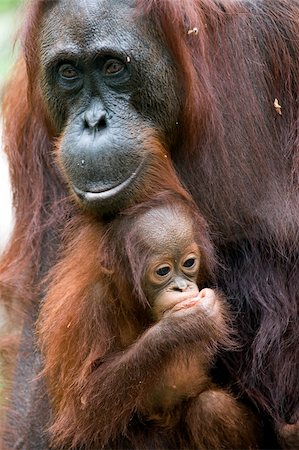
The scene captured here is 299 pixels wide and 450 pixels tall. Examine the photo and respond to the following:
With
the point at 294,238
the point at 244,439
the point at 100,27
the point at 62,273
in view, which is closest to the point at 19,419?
the point at 62,273

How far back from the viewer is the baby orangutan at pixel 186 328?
3201mm

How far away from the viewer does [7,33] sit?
14.9ft

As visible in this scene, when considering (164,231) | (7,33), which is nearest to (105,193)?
(164,231)

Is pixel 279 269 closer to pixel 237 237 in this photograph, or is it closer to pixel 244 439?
pixel 237 237

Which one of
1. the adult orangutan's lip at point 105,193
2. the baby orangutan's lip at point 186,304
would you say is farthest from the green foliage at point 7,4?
the baby orangutan's lip at point 186,304

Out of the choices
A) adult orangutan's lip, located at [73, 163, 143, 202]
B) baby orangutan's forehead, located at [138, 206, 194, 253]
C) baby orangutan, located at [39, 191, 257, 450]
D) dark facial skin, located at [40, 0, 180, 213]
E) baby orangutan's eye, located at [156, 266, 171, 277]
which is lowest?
baby orangutan, located at [39, 191, 257, 450]

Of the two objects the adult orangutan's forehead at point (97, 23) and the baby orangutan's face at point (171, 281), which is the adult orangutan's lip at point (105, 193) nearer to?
the baby orangutan's face at point (171, 281)

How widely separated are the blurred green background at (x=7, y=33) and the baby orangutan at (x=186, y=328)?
93 cm

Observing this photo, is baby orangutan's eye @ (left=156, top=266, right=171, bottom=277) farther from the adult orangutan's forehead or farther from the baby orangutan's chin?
the adult orangutan's forehead

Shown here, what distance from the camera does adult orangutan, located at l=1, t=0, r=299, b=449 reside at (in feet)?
10.5

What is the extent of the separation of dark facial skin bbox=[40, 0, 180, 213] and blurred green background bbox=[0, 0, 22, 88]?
1.55 ft

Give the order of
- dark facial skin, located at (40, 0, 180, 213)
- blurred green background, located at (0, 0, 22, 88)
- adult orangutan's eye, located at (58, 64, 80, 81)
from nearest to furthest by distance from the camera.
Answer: dark facial skin, located at (40, 0, 180, 213)
adult orangutan's eye, located at (58, 64, 80, 81)
blurred green background, located at (0, 0, 22, 88)

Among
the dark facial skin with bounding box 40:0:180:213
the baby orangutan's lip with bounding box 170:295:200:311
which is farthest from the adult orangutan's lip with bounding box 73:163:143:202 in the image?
the baby orangutan's lip with bounding box 170:295:200:311

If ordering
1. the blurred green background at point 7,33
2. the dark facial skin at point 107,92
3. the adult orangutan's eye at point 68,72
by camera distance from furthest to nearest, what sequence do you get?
the blurred green background at point 7,33 → the adult orangutan's eye at point 68,72 → the dark facial skin at point 107,92
